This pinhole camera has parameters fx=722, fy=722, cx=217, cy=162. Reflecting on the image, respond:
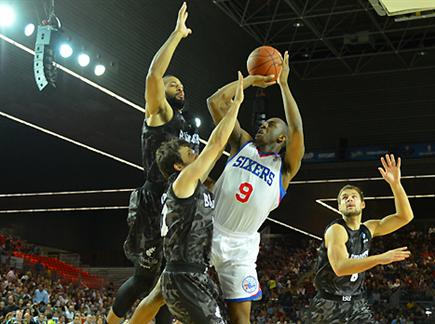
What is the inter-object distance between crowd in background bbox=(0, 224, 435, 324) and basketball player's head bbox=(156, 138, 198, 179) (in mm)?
10207

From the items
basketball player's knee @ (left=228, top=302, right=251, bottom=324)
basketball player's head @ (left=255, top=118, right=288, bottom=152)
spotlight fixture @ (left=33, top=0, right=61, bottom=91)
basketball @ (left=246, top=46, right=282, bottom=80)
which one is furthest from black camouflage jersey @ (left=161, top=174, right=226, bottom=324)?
spotlight fixture @ (left=33, top=0, right=61, bottom=91)

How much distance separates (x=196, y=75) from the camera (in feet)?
56.8

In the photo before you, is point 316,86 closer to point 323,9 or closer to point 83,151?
point 323,9

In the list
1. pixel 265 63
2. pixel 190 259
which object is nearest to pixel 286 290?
pixel 265 63

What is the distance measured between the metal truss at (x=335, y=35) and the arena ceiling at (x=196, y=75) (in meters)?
0.03

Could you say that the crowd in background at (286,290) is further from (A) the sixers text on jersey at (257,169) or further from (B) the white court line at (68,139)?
(A) the sixers text on jersey at (257,169)

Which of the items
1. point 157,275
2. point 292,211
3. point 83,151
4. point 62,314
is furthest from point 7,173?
point 157,275

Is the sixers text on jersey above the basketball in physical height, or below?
below

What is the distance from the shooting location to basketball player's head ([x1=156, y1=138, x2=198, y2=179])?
479cm

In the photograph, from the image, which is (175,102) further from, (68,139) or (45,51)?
(68,139)

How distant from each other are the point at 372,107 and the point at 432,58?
6.91ft

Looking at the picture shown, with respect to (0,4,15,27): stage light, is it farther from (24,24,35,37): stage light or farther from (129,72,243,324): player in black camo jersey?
(129,72,243,324): player in black camo jersey

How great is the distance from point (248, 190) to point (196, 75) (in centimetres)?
1220

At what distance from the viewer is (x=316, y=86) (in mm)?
21031
